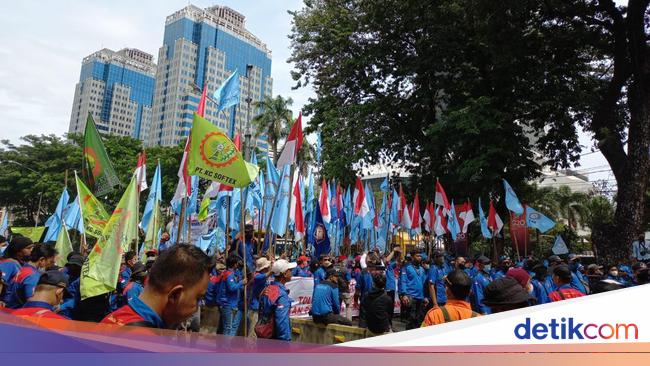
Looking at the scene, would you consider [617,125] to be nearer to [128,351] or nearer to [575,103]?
[575,103]

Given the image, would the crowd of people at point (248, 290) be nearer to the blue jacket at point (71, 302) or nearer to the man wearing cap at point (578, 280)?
the blue jacket at point (71, 302)

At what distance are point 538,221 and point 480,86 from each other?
7832 mm

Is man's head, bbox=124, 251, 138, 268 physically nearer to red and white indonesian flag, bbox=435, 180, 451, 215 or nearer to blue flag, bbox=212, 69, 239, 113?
blue flag, bbox=212, 69, 239, 113

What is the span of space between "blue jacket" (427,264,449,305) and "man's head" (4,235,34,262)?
25.0 feet

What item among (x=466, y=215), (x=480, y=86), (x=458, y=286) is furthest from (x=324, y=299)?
(x=480, y=86)

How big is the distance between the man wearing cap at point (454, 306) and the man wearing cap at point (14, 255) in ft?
18.3

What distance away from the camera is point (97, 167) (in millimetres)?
6793

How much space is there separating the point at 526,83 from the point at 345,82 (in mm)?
9150

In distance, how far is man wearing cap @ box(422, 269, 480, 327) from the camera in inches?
127

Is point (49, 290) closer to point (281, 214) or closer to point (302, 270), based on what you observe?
point (302, 270)

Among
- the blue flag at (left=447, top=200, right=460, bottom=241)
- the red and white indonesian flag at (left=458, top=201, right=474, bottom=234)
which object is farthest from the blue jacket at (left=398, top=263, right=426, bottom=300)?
the blue flag at (left=447, top=200, right=460, bottom=241)

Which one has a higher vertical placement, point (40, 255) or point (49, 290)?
point (40, 255)

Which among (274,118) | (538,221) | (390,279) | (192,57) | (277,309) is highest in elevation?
(192,57)

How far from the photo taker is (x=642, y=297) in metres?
2.07
